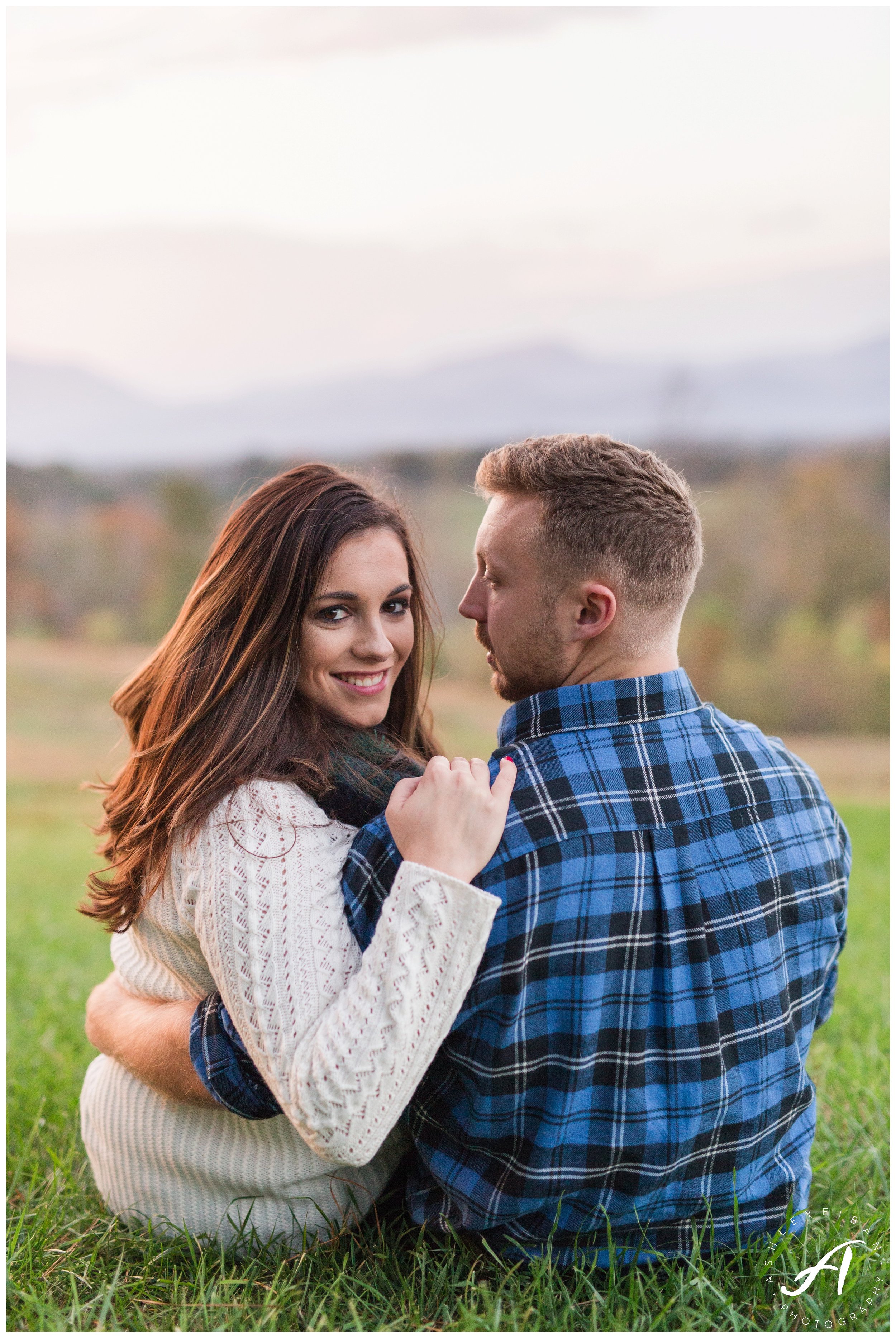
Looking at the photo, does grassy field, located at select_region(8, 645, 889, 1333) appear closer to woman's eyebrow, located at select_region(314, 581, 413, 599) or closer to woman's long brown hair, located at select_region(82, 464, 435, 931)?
woman's long brown hair, located at select_region(82, 464, 435, 931)

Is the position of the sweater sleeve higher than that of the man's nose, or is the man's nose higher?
the man's nose

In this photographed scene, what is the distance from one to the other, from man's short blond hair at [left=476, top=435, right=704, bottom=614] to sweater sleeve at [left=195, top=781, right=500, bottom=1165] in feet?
2.21

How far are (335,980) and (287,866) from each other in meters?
0.21

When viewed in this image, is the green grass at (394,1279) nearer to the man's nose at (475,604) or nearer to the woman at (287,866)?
the woman at (287,866)

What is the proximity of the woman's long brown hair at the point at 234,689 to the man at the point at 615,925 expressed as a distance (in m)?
0.29

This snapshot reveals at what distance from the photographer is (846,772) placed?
452 inches

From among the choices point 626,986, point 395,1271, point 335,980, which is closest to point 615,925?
point 626,986

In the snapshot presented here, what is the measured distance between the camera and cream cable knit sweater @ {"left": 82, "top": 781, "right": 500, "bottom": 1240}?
1.63m

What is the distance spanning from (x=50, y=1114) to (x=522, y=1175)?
1749mm

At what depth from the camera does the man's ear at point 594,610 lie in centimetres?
196

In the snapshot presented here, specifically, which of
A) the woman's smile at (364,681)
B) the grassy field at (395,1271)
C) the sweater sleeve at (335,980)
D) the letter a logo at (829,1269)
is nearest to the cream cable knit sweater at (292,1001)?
the sweater sleeve at (335,980)

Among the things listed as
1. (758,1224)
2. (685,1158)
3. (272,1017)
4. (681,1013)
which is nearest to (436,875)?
(272,1017)

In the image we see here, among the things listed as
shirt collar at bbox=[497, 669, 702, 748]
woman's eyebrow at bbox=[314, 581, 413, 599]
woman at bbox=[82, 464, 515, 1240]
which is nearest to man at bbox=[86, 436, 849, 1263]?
shirt collar at bbox=[497, 669, 702, 748]

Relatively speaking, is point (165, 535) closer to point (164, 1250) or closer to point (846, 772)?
point (846, 772)
